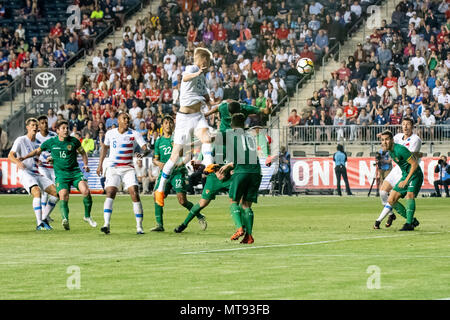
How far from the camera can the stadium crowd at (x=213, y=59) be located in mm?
39625

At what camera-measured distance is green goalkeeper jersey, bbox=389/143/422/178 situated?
739 inches

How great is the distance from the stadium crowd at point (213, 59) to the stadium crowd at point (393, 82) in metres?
2.13

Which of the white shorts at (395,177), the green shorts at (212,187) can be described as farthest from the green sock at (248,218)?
the white shorts at (395,177)

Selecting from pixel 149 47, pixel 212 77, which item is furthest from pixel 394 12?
pixel 149 47

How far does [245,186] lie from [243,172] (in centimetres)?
23

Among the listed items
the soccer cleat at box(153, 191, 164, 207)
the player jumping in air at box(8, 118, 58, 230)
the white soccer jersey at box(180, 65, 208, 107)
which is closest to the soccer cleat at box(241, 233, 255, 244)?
the soccer cleat at box(153, 191, 164, 207)

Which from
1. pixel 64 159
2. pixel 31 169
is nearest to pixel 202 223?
pixel 64 159

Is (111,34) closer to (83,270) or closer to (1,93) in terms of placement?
(1,93)

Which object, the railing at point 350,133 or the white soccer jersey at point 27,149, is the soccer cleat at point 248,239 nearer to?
the white soccer jersey at point 27,149

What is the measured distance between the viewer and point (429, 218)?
73.7 feet

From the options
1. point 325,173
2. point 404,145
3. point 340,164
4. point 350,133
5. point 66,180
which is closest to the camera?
point 404,145

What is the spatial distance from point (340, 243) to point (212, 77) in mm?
24602

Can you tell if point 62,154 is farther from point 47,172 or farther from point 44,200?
point 44,200

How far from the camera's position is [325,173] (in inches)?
1437
